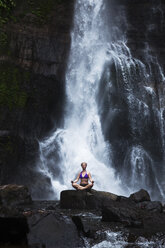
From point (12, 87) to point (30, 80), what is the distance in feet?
5.58

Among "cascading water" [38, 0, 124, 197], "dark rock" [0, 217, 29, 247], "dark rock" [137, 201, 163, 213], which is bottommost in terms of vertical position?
"dark rock" [137, 201, 163, 213]

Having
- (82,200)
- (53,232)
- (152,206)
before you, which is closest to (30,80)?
(82,200)

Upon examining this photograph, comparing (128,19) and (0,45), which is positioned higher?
(128,19)

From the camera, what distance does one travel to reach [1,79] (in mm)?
19344

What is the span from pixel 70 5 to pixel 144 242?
23.3m

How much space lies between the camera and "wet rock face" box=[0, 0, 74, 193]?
56.9 ft

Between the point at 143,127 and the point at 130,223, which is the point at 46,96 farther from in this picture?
the point at 130,223

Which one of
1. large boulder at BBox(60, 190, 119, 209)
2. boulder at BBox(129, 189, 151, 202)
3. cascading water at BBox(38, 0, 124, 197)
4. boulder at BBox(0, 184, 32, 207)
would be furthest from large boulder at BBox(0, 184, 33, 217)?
cascading water at BBox(38, 0, 124, 197)

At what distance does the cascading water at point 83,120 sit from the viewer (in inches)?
683

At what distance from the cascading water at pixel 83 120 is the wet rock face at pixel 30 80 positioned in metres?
0.74

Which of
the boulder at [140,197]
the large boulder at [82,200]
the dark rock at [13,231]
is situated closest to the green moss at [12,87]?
the large boulder at [82,200]

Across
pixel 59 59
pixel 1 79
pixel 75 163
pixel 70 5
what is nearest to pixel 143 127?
pixel 75 163

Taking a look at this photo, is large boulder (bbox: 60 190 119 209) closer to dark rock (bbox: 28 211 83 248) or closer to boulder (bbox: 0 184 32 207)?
boulder (bbox: 0 184 32 207)

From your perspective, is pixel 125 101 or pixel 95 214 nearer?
pixel 95 214
